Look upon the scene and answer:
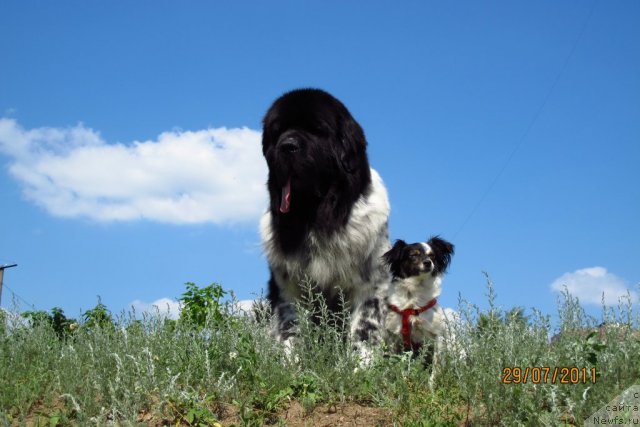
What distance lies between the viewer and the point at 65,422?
4188 millimetres

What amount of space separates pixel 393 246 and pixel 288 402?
247 centimetres

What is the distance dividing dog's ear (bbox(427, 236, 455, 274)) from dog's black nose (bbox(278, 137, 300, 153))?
1861mm

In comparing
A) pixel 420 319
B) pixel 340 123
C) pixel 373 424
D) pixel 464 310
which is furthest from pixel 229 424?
pixel 340 123

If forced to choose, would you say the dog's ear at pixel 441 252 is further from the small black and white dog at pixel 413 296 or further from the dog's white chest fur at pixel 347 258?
the dog's white chest fur at pixel 347 258

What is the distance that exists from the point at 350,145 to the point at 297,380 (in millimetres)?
2456

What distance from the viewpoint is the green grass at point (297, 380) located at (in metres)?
3.92

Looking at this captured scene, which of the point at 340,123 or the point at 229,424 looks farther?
the point at 340,123

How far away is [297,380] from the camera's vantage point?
178 inches

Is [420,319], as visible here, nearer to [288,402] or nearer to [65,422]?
[288,402]

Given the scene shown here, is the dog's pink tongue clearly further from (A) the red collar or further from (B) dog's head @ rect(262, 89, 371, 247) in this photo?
(A) the red collar
